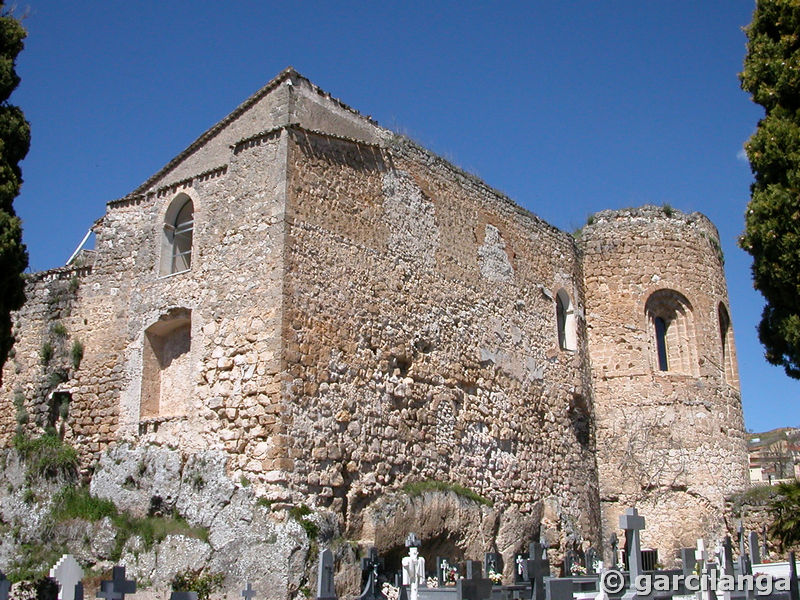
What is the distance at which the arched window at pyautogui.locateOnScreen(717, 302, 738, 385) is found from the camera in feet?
71.8

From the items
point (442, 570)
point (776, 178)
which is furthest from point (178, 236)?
point (776, 178)

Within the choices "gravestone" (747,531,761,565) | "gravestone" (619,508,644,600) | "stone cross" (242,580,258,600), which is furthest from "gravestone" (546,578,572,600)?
"gravestone" (747,531,761,565)

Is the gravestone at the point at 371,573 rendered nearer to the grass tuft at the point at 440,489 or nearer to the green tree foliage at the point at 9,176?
the grass tuft at the point at 440,489

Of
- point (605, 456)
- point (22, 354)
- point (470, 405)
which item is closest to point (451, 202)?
point (470, 405)

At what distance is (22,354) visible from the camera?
54.2 ft

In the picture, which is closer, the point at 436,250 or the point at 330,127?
the point at 330,127

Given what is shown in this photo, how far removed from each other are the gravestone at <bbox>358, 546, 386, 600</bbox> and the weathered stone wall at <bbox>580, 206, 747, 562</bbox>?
8.86 meters

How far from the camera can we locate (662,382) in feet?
68.2

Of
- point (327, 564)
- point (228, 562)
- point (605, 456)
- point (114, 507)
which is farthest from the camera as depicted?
point (605, 456)

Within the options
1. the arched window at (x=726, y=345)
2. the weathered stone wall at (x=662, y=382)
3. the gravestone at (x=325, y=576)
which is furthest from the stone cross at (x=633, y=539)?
the arched window at (x=726, y=345)

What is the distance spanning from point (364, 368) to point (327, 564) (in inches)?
155

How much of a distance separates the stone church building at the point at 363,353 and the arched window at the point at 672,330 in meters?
0.08

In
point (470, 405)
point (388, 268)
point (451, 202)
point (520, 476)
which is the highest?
point (451, 202)

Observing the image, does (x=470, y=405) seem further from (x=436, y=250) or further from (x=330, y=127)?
(x=330, y=127)
